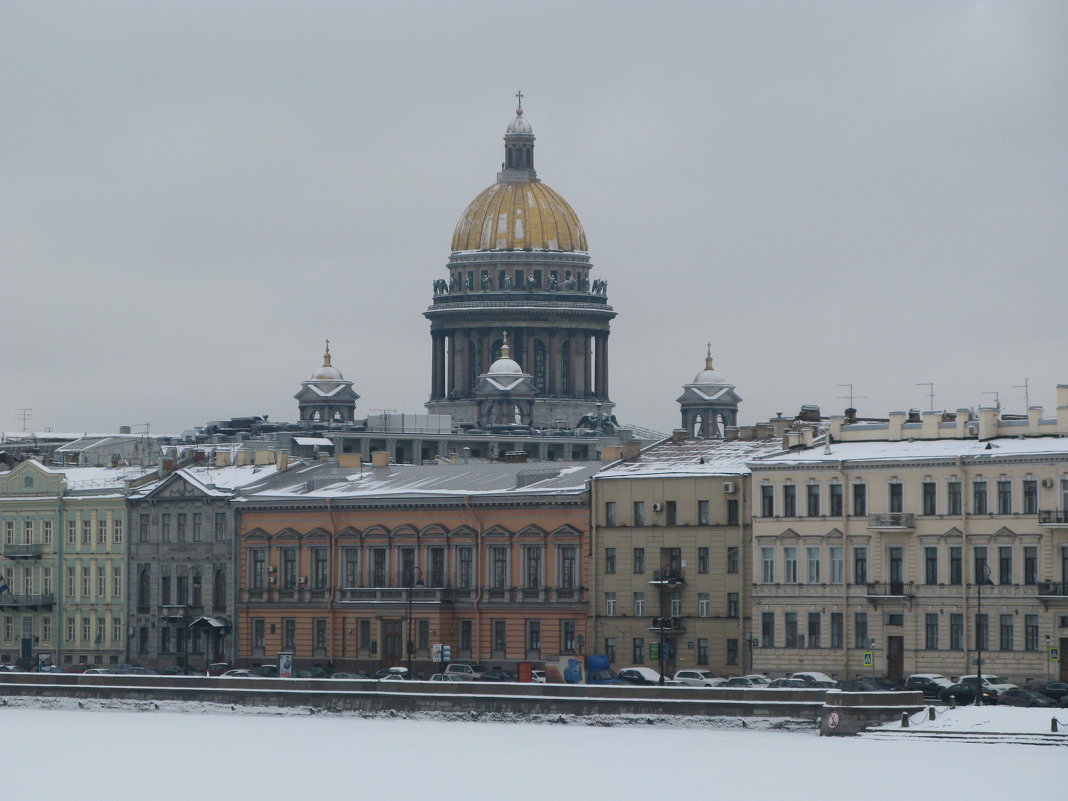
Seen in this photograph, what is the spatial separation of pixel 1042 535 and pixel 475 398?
314 feet

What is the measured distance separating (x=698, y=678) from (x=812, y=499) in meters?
6.27

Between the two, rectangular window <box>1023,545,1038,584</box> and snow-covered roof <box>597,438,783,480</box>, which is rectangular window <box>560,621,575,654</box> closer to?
snow-covered roof <box>597,438,783,480</box>

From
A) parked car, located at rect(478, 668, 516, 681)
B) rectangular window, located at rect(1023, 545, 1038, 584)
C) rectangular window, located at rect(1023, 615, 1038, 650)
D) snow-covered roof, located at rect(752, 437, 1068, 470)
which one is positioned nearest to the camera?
rectangular window, located at rect(1023, 615, 1038, 650)

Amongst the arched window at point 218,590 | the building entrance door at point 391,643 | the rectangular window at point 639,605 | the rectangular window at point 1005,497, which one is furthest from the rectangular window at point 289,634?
the rectangular window at point 1005,497

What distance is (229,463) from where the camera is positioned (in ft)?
439

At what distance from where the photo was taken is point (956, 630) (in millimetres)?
106375

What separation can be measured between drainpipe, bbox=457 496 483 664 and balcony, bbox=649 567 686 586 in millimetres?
6423

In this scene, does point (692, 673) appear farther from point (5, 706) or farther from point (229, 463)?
point (229, 463)

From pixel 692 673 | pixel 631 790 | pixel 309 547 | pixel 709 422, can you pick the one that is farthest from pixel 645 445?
pixel 709 422

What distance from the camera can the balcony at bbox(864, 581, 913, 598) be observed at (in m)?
108

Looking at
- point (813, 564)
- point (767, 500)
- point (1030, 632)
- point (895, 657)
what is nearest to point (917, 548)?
point (895, 657)

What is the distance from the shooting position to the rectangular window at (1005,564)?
105 metres

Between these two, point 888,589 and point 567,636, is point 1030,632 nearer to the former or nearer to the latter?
point 888,589

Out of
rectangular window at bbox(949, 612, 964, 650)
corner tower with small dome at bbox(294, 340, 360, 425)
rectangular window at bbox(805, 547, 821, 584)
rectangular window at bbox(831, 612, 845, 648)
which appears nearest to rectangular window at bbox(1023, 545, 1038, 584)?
rectangular window at bbox(949, 612, 964, 650)
